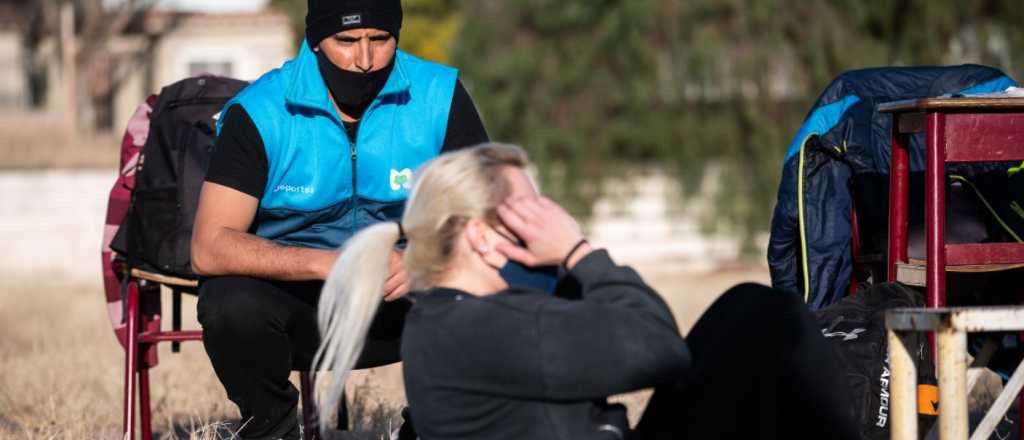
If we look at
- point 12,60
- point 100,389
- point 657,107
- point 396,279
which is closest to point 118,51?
point 12,60

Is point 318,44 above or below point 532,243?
above

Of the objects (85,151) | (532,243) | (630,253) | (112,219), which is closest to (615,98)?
(630,253)

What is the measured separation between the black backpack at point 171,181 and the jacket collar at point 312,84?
562 millimetres

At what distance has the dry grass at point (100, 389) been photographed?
5066 millimetres

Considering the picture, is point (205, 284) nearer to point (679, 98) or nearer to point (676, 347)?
point (676, 347)

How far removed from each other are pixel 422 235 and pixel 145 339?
6.46ft

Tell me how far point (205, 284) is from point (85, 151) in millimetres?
17851

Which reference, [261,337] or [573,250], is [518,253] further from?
[261,337]

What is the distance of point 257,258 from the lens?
3797mm

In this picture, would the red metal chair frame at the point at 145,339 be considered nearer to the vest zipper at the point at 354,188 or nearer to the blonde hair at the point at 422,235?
the vest zipper at the point at 354,188

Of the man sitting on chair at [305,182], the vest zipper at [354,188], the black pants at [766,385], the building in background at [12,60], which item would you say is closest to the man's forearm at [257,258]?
the man sitting on chair at [305,182]

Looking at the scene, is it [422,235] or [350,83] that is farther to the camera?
[350,83]

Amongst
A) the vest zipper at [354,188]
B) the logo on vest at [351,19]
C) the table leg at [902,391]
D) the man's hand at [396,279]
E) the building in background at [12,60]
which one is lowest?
the table leg at [902,391]

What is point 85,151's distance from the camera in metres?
20.8
